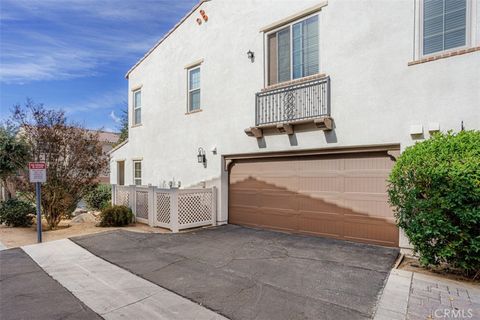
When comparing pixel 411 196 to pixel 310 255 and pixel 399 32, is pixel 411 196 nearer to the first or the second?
pixel 310 255

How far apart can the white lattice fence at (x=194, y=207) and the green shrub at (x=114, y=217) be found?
240 cm

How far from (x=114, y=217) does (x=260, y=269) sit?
6.30 metres

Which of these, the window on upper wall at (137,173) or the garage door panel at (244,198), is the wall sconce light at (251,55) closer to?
the garage door panel at (244,198)

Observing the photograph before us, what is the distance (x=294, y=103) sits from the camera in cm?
749

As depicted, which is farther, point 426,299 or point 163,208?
point 163,208

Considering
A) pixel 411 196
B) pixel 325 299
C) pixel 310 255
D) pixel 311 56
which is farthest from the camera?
pixel 311 56

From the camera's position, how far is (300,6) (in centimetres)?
758

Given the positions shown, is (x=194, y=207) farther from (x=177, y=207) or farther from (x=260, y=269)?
(x=260, y=269)

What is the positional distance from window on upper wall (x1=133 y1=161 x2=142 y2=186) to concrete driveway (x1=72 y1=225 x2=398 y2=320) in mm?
5708

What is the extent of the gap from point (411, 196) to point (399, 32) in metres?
3.56

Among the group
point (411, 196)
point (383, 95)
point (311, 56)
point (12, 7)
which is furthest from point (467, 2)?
point (12, 7)

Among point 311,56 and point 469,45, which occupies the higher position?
point 311,56

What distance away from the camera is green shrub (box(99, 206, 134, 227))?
30.9ft

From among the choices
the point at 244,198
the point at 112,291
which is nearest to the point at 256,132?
the point at 244,198
